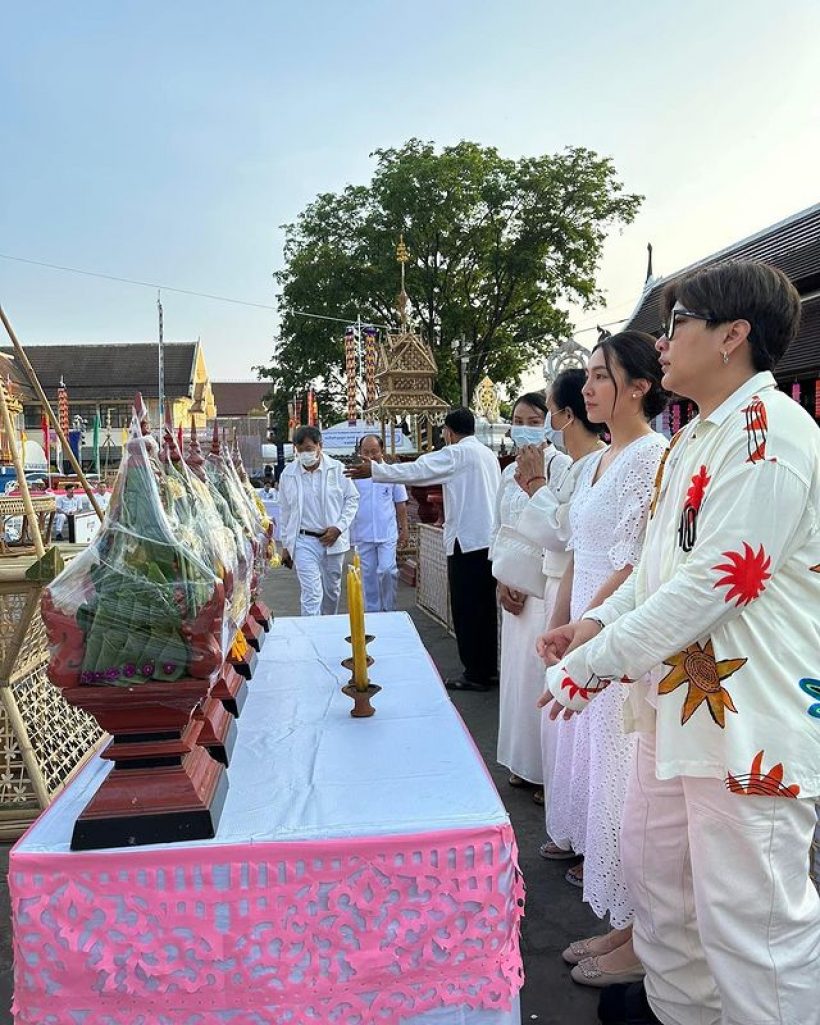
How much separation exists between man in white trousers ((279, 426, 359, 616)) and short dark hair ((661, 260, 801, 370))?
484 centimetres

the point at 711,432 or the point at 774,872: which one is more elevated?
the point at 711,432

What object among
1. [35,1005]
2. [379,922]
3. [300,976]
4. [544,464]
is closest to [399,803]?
[379,922]

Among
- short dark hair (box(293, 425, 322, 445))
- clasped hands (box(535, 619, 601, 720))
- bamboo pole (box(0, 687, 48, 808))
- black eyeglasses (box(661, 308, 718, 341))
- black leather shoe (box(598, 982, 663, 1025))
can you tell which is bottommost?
black leather shoe (box(598, 982, 663, 1025))

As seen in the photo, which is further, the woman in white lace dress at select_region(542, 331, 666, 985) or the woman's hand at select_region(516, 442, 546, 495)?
the woman's hand at select_region(516, 442, 546, 495)

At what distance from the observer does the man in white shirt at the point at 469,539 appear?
16.7ft

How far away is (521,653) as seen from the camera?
341 cm

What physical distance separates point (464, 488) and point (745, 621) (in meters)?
3.72

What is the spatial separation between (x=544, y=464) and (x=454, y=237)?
809 inches

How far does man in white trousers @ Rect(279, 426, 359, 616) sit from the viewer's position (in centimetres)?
625

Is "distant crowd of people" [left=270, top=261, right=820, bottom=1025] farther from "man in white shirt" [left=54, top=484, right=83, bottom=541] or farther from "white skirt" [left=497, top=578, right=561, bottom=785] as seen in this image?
"man in white shirt" [left=54, top=484, right=83, bottom=541]

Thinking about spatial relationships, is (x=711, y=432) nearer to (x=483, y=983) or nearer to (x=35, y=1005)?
(x=483, y=983)

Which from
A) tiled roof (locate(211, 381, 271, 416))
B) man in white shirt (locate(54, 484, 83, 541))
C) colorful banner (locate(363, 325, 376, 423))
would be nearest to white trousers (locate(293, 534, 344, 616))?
man in white shirt (locate(54, 484, 83, 541))

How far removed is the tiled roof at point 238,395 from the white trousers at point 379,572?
63.1 metres

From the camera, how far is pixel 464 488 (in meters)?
5.14
